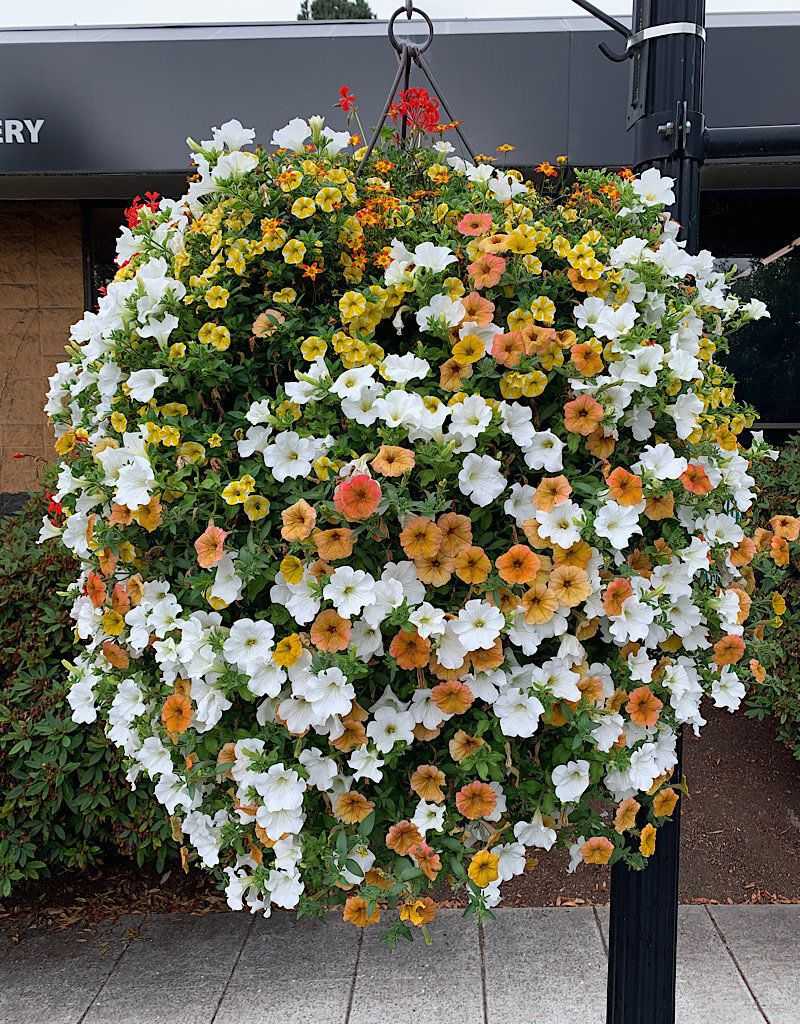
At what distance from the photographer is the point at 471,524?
4.58 feet

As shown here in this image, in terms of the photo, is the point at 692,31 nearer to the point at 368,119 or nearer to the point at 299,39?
the point at 368,119

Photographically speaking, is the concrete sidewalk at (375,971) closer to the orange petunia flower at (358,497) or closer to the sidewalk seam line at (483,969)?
the sidewalk seam line at (483,969)

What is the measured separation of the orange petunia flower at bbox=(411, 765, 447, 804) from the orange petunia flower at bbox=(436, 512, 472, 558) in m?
0.30

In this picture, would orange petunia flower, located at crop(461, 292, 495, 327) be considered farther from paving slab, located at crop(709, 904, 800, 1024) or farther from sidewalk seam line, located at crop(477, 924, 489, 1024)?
paving slab, located at crop(709, 904, 800, 1024)

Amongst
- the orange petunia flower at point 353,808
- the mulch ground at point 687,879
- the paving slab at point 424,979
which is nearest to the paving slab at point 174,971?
the mulch ground at point 687,879

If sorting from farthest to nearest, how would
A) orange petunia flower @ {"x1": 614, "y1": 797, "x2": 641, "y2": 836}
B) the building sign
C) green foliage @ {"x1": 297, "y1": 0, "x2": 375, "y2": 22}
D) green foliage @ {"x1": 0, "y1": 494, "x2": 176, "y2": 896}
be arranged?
1. green foliage @ {"x1": 297, "y1": 0, "x2": 375, "y2": 22}
2. the building sign
3. green foliage @ {"x1": 0, "y1": 494, "x2": 176, "y2": 896}
4. orange petunia flower @ {"x1": 614, "y1": 797, "x2": 641, "y2": 836}

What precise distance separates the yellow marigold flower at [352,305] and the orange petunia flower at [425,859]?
2.45ft

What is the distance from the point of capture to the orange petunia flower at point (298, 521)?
1326 millimetres

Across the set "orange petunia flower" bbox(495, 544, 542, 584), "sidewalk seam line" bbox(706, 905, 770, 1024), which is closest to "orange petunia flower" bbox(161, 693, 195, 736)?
"orange petunia flower" bbox(495, 544, 542, 584)

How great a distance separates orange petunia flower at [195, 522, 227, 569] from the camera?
1358 mm

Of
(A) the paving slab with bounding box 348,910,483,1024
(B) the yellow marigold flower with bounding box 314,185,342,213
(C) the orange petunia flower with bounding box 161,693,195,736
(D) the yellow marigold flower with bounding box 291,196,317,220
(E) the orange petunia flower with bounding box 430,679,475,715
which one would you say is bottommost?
(A) the paving slab with bounding box 348,910,483,1024

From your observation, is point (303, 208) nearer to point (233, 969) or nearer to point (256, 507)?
point (256, 507)

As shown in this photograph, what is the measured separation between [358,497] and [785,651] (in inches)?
109

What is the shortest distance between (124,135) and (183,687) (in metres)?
5.10
